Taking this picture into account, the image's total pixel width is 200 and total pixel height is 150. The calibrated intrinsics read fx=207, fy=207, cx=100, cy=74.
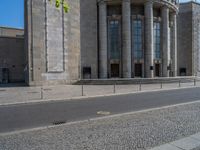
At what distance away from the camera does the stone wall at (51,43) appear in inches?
1035

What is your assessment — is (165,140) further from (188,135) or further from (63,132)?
(63,132)

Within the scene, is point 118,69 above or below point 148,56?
below

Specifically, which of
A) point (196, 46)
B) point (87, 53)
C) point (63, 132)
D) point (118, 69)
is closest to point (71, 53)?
point (87, 53)

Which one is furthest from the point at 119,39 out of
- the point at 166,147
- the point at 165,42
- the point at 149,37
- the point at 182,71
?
the point at 166,147

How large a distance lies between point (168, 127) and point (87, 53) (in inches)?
1319

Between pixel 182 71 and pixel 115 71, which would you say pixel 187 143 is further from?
pixel 182 71

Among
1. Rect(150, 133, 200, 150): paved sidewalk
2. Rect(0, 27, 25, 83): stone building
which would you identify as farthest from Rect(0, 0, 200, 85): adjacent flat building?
Answer: Rect(150, 133, 200, 150): paved sidewalk

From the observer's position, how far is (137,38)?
131ft

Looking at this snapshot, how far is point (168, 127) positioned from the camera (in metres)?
6.65

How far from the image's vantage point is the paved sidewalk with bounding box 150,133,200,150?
480cm

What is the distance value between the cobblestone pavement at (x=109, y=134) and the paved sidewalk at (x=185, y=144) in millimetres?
251

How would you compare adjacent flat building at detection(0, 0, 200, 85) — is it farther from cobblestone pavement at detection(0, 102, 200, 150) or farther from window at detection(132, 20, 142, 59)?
cobblestone pavement at detection(0, 102, 200, 150)

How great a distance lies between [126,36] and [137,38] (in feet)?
12.8

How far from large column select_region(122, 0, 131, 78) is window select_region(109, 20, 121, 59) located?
2424mm
